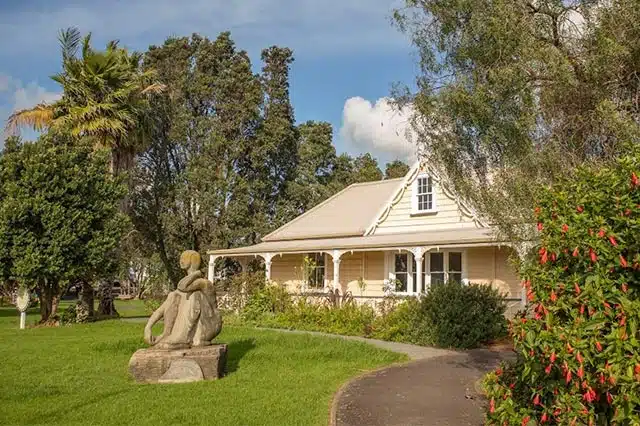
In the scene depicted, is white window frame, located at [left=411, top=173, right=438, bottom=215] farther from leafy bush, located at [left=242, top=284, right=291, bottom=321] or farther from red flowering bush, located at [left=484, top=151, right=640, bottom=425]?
red flowering bush, located at [left=484, top=151, right=640, bottom=425]

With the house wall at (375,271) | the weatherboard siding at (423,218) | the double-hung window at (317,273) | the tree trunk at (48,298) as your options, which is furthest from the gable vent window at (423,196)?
the tree trunk at (48,298)

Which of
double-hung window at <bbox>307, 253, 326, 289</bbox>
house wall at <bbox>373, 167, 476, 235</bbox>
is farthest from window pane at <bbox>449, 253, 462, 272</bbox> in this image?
double-hung window at <bbox>307, 253, 326, 289</bbox>

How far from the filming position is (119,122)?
24.4m

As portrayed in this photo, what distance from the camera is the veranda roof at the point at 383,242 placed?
61.5 ft

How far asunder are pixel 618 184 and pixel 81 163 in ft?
67.7

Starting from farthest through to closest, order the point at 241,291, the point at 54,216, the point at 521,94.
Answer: the point at 241,291 < the point at 54,216 < the point at 521,94

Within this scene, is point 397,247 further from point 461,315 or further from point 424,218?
point 461,315

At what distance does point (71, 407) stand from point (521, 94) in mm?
7170

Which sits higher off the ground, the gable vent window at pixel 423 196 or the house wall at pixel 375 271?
the gable vent window at pixel 423 196

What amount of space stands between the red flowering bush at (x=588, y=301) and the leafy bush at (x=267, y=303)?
1691 centimetres

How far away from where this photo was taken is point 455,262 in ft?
69.3

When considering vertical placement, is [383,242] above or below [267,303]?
above

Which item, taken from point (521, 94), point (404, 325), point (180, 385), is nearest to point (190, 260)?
point (180, 385)

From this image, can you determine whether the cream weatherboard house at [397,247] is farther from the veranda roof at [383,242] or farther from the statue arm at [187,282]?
the statue arm at [187,282]
